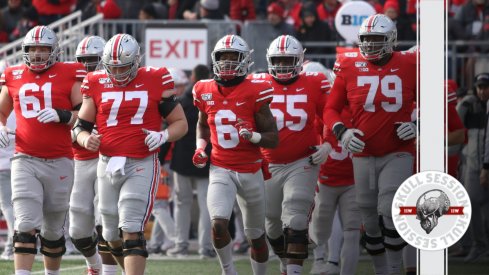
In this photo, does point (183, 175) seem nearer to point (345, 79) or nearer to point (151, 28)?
point (151, 28)

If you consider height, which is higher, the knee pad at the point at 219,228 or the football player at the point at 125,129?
the football player at the point at 125,129

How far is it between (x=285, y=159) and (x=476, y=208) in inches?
98.9

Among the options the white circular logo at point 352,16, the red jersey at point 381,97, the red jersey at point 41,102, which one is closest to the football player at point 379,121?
the red jersey at point 381,97

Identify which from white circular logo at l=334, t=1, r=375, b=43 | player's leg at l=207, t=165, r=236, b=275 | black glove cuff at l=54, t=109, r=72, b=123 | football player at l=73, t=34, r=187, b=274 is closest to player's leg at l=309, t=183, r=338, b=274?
player's leg at l=207, t=165, r=236, b=275

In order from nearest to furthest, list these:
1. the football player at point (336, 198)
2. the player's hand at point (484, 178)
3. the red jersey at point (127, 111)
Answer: the red jersey at point (127, 111)
the football player at point (336, 198)
the player's hand at point (484, 178)

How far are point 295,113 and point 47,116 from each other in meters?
1.61

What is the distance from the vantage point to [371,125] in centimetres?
A: 746

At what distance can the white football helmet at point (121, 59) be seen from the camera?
22.5ft

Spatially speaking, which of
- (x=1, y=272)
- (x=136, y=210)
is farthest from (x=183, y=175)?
(x=136, y=210)

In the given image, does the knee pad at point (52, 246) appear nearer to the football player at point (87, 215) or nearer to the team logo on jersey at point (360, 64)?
the football player at point (87, 215)

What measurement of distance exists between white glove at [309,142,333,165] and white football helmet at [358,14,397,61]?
0.67 meters

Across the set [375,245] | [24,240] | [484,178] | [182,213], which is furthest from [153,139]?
[182,213]

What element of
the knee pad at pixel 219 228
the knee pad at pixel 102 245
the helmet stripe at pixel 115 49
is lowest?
the knee pad at pixel 102 245

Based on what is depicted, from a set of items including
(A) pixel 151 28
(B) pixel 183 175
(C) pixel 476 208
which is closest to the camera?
(C) pixel 476 208
